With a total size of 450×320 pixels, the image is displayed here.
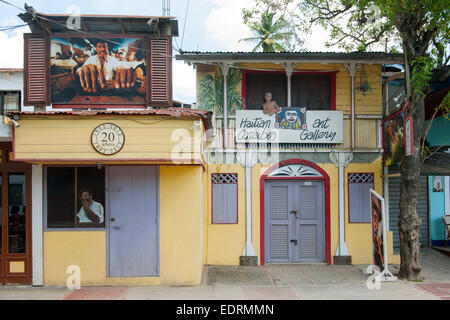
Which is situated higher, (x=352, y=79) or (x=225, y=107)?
(x=352, y=79)

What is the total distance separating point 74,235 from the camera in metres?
8.34

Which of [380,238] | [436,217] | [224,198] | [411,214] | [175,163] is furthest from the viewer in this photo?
[436,217]

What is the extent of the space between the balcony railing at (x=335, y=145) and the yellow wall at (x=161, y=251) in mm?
2813

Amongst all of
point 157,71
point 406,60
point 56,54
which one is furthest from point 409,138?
point 56,54

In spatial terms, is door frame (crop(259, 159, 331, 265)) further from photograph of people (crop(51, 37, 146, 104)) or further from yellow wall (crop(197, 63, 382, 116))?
photograph of people (crop(51, 37, 146, 104))

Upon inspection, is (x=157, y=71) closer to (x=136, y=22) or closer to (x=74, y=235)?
(x=136, y=22)

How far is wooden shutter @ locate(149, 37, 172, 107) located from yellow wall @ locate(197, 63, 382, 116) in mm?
1978

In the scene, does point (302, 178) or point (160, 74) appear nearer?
point (160, 74)

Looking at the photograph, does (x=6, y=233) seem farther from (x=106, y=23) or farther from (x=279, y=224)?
(x=279, y=224)

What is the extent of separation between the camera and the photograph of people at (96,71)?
29.0ft

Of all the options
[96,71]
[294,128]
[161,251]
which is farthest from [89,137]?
[294,128]

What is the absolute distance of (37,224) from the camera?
27.3 ft

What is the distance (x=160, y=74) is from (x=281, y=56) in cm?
331

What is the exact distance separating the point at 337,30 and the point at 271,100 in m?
4.16
